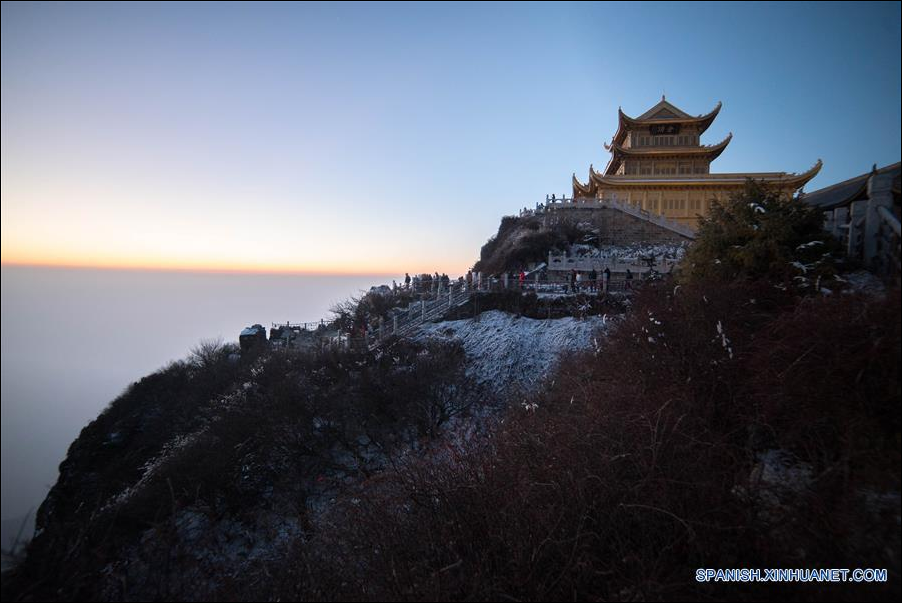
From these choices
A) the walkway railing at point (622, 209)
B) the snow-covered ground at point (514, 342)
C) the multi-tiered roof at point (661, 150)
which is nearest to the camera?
the snow-covered ground at point (514, 342)

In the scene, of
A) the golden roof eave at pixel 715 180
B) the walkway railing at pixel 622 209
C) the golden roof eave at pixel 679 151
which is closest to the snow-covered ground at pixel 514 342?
the walkway railing at pixel 622 209

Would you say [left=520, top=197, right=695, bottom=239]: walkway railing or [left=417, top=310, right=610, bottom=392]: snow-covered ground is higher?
[left=520, top=197, right=695, bottom=239]: walkway railing

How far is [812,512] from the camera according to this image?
161 inches

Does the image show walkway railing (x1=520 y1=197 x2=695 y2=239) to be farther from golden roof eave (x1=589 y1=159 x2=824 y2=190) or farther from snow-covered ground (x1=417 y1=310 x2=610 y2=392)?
snow-covered ground (x1=417 y1=310 x2=610 y2=392)

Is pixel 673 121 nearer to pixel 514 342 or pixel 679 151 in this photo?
pixel 679 151

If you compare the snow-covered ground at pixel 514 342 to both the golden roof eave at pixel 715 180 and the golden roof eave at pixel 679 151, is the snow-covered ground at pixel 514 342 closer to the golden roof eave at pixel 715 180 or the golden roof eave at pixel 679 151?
the golden roof eave at pixel 715 180

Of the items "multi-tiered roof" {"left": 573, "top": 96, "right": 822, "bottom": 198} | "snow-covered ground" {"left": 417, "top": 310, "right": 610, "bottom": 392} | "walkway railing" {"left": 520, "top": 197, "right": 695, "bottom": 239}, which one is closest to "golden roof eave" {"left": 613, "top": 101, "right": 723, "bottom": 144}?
"multi-tiered roof" {"left": 573, "top": 96, "right": 822, "bottom": 198}

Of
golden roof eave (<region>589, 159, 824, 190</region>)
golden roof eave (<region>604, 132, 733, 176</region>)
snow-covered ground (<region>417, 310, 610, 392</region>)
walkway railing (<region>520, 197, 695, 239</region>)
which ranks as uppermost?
golden roof eave (<region>604, 132, 733, 176</region>)

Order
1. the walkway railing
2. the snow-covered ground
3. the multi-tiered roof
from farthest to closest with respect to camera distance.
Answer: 1. the multi-tiered roof
2. the walkway railing
3. the snow-covered ground

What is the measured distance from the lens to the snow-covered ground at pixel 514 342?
49.1 ft

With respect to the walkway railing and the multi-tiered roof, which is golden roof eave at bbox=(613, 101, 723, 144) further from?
the walkway railing

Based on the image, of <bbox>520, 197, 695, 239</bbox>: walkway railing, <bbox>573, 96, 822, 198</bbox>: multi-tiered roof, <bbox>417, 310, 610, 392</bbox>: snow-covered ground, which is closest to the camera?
<bbox>417, 310, 610, 392</bbox>: snow-covered ground

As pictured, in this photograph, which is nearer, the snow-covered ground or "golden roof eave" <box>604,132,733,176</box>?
the snow-covered ground

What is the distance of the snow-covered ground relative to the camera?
589 inches
